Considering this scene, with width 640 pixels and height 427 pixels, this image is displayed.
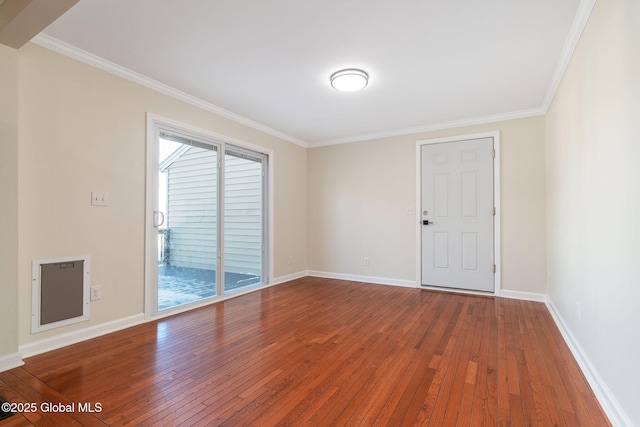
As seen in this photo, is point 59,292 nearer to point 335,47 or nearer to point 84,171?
point 84,171

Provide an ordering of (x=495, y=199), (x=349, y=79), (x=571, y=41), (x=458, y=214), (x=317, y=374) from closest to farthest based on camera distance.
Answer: (x=317, y=374) < (x=571, y=41) < (x=349, y=79) < (x=495, y=199) < (x=458, y=214)

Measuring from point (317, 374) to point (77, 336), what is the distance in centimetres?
209

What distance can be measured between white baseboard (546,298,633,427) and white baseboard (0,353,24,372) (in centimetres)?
366

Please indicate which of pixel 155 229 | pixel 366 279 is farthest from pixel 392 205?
pixel 155 229

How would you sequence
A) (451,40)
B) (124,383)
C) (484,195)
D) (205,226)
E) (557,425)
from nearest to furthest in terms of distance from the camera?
(557,425) → (124,383) → (451,40) → (205,226) → (484,195)

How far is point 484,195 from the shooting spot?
4090mm

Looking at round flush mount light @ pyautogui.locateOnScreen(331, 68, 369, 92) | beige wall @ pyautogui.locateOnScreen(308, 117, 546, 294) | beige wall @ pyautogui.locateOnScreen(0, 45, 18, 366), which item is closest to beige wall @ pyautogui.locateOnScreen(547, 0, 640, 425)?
beige wall @ pyautogui.locateOnScreen(308, 117, 546, 294)

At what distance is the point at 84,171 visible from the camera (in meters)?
2.58

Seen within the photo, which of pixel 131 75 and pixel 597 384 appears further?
pixel 131 75

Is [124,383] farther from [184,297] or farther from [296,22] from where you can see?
[296,22]

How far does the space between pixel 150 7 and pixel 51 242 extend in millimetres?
1951

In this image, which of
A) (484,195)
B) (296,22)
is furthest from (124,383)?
(484,195)

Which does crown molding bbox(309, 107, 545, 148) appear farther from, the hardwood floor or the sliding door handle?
the sliding door handle

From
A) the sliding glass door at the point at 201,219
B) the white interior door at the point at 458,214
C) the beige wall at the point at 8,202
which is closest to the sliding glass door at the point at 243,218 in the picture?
the sliding glass door at the point at 201,219
